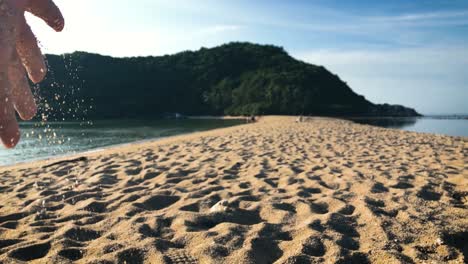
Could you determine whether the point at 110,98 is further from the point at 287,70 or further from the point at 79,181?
the point at 79,181

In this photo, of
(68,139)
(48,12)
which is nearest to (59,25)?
(48,12)

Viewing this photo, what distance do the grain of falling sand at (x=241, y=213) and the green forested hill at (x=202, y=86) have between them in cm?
6639

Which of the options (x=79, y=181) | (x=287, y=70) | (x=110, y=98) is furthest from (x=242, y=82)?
(x=79, y=181)

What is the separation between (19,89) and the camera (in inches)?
71.2

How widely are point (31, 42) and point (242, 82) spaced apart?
95.0 metres

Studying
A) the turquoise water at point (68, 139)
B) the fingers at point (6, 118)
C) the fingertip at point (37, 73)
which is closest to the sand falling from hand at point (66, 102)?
the turquoise water at point (68, 139)

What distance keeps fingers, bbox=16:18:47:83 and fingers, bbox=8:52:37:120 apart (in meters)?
0.19

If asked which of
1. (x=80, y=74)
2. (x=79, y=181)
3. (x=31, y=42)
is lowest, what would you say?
(x=79, y=181)

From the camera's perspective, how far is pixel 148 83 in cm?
10156

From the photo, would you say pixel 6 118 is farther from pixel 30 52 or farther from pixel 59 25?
pixel 59 25

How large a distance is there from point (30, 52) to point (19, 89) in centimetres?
29

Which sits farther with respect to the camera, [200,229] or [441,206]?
[441,206]

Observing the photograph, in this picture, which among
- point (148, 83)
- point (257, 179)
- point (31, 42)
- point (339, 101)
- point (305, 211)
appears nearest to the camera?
point (31, 42)

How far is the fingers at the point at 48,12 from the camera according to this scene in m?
1.91
